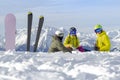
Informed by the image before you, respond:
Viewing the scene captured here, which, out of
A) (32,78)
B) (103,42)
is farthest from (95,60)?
(103,42)

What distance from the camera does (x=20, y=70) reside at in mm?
7406

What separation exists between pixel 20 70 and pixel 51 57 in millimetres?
1978

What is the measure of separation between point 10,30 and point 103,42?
29.2ft

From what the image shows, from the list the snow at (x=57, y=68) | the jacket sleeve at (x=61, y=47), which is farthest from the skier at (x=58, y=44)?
the snow at (x=57, y=68)

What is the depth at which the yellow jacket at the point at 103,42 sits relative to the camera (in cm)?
1391

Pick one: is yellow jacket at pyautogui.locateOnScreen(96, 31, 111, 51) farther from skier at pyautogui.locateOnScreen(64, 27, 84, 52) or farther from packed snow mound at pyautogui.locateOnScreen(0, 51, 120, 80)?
packed snow mound at pyautogui.locateOnScreen(0, 51, 120, 80)

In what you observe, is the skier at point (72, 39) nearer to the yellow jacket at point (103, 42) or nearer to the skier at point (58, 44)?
the yellow jacket at point (103, 42)

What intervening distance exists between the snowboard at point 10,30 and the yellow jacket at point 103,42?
8046 mm

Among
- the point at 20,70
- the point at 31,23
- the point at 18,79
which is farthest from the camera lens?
the point at 31,23

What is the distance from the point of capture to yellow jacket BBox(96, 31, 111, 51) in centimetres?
1391

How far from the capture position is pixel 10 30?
2173 centimetres

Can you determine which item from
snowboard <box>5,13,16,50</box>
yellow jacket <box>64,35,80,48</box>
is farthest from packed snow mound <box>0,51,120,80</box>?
snowboard <box>5,13,16,50</box>

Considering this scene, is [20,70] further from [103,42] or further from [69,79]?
[103,42]

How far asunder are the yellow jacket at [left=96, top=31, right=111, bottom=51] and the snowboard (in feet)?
26.4
